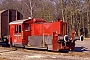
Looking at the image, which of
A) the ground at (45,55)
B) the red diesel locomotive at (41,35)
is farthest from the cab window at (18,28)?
the ground at (45,55)

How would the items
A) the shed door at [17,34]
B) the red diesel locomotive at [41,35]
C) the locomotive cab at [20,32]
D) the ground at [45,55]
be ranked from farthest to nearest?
the shed door at [17,34]
the locomotive cab at [20,32]
the red diesel locomotive at [41,35]
the ground at [45,55]

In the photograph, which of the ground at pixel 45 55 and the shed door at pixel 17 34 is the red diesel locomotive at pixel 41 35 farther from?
the ground at pixel 45 55

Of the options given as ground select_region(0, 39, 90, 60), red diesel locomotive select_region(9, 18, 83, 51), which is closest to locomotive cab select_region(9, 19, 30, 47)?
red diesel locomotive select_region(9, 18, 83, 51)

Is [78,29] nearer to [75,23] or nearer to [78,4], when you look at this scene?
[75,23]

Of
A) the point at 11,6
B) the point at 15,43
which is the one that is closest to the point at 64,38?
the point at 15,43

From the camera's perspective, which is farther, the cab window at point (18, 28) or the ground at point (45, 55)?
the cab window at point (18, 28)

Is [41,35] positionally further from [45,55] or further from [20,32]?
[45,55]

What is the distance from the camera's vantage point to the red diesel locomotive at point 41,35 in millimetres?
16219

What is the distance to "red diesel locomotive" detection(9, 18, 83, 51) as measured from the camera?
16.2 m

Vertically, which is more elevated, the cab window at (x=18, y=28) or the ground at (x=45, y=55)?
the cab window at (x=18, y=28)

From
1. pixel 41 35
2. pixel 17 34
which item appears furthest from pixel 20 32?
pixel 41 35

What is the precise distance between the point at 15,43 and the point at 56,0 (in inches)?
1034

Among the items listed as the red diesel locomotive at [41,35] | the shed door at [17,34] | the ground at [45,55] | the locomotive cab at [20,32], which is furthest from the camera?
the shed door at [17,34]

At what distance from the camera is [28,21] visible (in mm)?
18812
